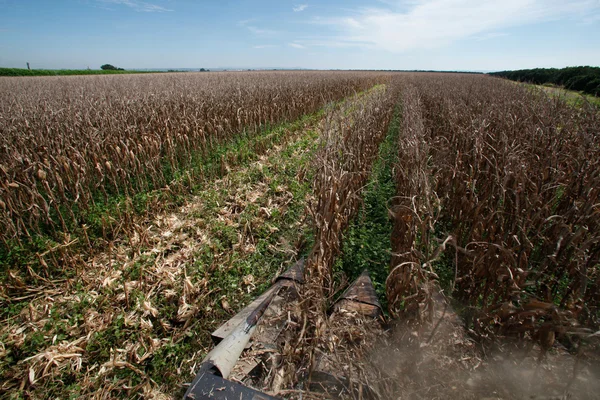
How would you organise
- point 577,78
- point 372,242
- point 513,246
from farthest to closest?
point 577,78
point 372,242
point 513,246

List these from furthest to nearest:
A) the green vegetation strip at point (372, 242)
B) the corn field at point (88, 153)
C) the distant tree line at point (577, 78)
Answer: the distant tree line at point (577, 78) < the corn field at point (88, 153) < the green vegetation strip at point (372, 242)

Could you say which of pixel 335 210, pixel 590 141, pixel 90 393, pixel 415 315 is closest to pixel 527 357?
pixel 415 315

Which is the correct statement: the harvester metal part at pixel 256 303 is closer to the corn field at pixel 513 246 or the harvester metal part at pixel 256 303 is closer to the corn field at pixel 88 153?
the corn field at pixel 513 246

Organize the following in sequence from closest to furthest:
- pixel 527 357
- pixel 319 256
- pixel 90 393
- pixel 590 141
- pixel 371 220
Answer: pixel 527 357
pixel 90 393
pixel 319 256
pixel 590 141
pixel 371 220

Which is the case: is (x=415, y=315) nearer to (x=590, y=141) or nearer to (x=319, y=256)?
(x=319, y=256)

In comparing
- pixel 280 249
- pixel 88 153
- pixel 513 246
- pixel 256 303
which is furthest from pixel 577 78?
pixel 88 153

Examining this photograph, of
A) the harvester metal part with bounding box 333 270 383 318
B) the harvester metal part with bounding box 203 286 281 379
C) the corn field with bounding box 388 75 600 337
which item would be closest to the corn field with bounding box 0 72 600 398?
the corn field with bounding box 388 75 600 337

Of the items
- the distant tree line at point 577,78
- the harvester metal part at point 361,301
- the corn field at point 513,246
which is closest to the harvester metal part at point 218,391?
the harvester metal part at point 361,301

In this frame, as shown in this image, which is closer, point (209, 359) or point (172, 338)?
point (209, 359)

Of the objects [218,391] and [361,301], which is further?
[361,301]

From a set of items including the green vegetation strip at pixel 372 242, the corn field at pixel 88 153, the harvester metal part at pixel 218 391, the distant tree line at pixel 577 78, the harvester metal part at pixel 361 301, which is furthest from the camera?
the distant tree line at pixel 577 78

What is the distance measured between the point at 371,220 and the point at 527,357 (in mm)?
2672

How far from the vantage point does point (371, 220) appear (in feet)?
14.5

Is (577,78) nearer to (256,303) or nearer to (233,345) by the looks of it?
(256,303)
